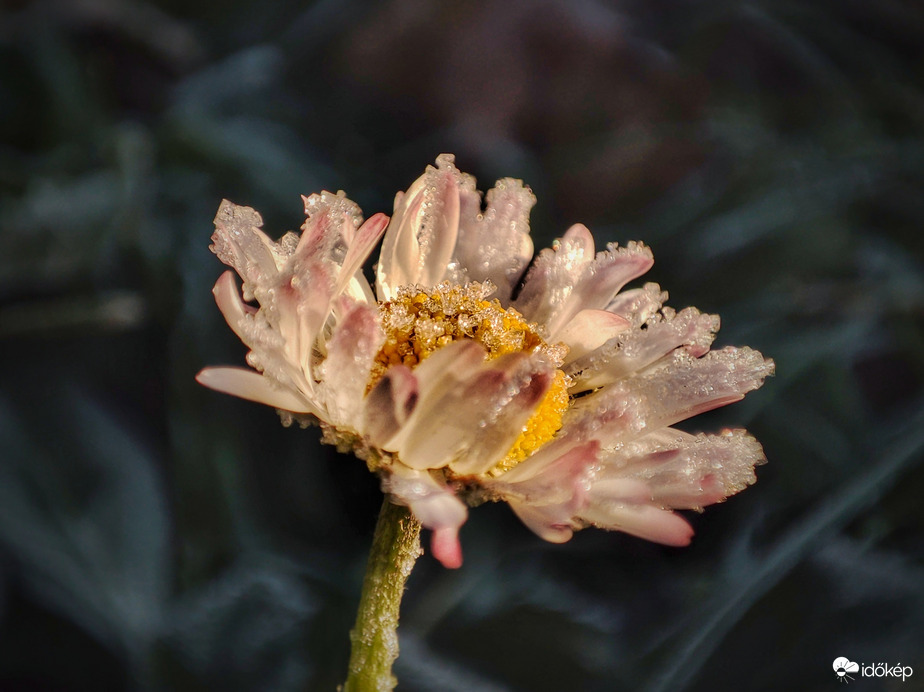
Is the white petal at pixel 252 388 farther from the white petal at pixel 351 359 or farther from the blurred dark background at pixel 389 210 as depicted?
the blurred dark background at pixel 389 210

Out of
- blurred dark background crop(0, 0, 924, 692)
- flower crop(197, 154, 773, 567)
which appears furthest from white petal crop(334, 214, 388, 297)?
blurred dark background crop(0, 0, 924, 692)

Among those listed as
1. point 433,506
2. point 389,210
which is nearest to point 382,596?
point 433,506

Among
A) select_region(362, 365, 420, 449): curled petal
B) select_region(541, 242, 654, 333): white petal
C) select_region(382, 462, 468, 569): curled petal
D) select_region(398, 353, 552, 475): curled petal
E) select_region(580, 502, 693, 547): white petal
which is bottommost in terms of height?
select_region(382, 462, 468, 569): curled petal

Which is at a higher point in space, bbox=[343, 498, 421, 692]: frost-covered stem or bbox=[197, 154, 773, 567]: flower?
bbox=[197, 154, 773, 567]: flower

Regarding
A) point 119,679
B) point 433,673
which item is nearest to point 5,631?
point 119,679

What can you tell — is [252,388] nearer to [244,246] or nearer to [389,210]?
[244,246]

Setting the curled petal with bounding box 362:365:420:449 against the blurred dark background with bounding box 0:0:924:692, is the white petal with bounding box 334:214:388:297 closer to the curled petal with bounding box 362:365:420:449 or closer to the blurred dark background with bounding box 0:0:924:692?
the curled petal with bounding box 362:365:420:449

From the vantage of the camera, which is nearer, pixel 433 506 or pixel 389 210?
pixel 433 506
